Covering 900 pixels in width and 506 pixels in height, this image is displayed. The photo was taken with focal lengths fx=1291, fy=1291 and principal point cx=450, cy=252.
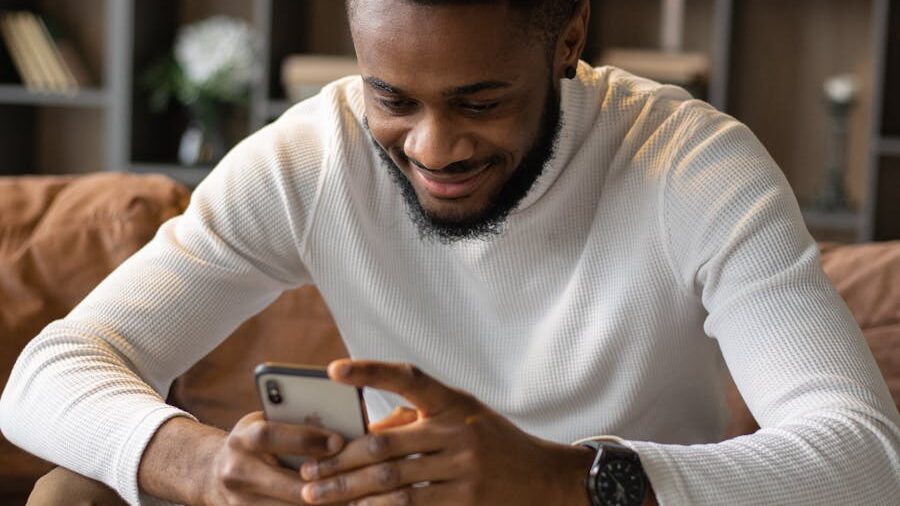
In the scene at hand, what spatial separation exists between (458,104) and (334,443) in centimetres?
41

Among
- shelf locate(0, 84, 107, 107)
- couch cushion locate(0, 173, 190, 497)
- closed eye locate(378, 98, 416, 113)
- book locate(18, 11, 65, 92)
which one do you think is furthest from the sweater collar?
book locate(18, 11, 65, 92)

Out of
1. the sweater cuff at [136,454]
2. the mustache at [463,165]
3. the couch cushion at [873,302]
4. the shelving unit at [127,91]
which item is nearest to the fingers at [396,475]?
the sweater cuff at [136,454]

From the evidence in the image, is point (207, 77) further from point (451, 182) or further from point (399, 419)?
point (399, 419)

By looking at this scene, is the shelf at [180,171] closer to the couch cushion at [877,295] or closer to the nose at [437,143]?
the couch cushion at [877,295]

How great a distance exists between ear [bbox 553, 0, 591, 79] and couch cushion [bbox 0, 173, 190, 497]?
0.81m

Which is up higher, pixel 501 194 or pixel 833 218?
pixel 501 194

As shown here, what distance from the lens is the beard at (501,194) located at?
148cm

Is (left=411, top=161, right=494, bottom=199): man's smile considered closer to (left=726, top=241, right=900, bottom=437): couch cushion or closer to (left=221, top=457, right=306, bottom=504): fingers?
(left=221, top=457, right=306, bottom=504): fingers

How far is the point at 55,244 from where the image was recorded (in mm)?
2004

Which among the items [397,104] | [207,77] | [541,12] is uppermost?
[541,12]

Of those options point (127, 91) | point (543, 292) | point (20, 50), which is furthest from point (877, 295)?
point (20, 50)

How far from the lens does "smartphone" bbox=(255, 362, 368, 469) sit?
1.10m

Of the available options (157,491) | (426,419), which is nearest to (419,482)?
(426,419)

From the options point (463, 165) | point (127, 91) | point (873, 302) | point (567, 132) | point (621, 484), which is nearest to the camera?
point (621, 484)
